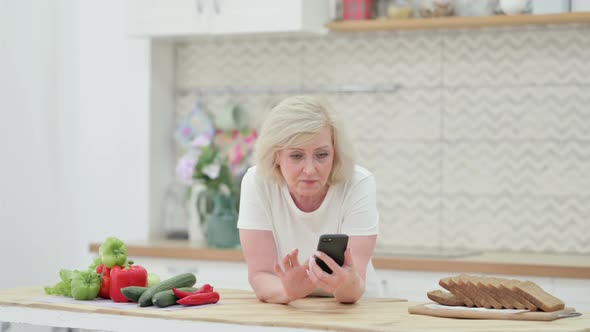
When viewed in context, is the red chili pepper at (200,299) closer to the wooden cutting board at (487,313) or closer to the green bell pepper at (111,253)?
the green bell pepper at (111,253)

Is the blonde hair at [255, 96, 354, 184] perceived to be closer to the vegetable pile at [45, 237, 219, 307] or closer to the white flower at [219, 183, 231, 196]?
the vegetable pile at [45, 237, 219, 307]

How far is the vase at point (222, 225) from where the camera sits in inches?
177

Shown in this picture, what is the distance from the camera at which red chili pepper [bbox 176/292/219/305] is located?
268 centimetres

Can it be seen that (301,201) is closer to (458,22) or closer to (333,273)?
(333,273)

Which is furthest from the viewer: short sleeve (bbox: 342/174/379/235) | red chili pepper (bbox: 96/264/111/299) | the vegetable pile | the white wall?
the white wall

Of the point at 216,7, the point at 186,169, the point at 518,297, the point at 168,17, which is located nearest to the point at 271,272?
the point at 518,297

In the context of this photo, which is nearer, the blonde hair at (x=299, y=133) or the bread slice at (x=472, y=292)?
the bread slice at (x=472, y=292)

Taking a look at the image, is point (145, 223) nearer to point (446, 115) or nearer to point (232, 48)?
point (232, 48)

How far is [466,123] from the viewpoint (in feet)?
14.9

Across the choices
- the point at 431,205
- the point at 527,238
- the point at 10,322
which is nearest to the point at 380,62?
the point at 431,205

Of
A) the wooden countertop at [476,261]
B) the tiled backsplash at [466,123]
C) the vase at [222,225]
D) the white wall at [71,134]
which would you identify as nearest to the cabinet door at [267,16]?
the tiled backsplash at [466,123]

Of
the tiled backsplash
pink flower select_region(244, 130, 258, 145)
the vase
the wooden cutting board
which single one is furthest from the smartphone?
pink flower select_region(244, 130, 258, 145)

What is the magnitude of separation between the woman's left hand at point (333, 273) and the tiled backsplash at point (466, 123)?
1.94 m

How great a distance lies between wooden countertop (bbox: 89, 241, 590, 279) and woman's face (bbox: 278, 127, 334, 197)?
1173 millimetres
